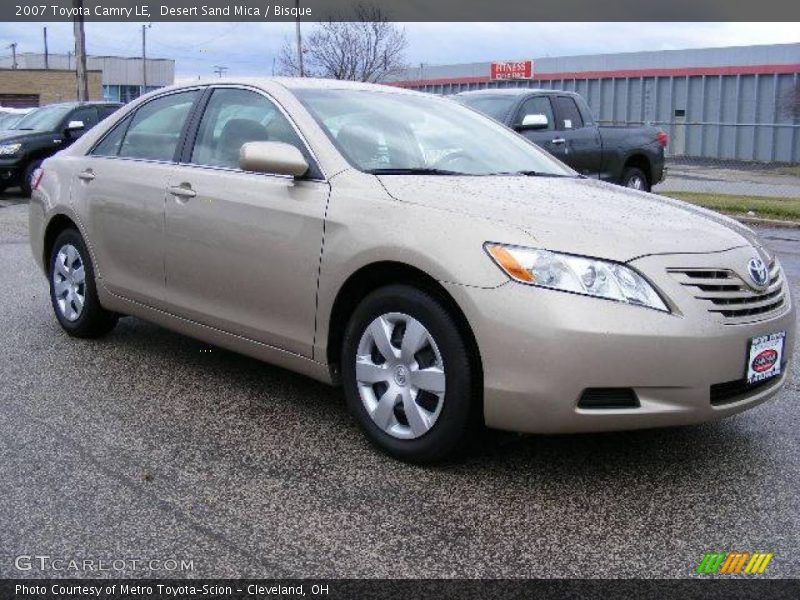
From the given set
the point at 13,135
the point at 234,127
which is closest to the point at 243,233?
the point at 234,127

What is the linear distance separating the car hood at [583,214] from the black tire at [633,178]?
30.1 feet

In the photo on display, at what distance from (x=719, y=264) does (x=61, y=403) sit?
3.11 metres

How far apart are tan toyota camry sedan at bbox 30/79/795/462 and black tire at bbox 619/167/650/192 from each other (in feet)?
27.7

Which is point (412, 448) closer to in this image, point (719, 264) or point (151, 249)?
point (719, 264)

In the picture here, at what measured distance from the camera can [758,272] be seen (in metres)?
3.75

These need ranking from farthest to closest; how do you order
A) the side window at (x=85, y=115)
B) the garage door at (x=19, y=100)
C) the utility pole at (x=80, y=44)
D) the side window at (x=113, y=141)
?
the garage door at (x=19, y=100), the utility pole at (x=80, y=44), the side window at (x=85, y=115), the side window at (x=113, y=141)

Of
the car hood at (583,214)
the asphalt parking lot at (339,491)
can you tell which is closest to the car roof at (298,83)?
the car hood at (583,214)

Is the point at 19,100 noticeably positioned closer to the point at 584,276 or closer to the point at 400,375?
the point at 400,375

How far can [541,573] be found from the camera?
2.96 metres

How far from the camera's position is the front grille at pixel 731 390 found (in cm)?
352

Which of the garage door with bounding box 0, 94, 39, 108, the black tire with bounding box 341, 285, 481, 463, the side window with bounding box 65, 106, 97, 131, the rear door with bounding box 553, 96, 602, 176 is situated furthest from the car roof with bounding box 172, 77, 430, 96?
the garage door with bounding box 0, 94, 39, 108

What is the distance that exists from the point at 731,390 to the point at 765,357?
237 millimetres

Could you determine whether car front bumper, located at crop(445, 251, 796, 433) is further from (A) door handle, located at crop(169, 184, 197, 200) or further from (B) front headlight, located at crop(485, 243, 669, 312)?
(A) door handle, located at crop(169, 184, 197, 200)

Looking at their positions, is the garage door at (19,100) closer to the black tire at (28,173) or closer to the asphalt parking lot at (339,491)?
the black tire at (28,173)
